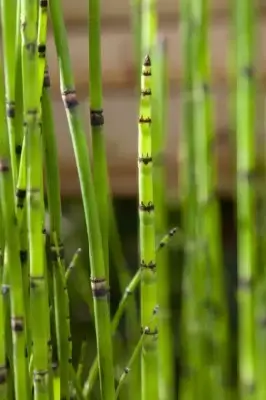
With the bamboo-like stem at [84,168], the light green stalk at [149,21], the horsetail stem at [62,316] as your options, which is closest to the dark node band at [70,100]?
the bamboo-like stem at [84,168]

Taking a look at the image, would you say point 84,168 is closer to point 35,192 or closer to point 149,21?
point 35,192

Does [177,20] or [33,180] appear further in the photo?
[177,20]

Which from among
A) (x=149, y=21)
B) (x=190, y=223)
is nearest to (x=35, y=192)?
(x=149, y=21)

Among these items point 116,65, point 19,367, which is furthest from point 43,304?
point 116,65

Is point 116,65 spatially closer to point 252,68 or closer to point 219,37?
point 219,37

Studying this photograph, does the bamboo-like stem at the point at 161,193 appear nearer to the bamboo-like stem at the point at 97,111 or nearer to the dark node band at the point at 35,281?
the bamboo-like stem at the point at 97,111

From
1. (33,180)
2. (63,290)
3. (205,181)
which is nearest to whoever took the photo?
(33,180)

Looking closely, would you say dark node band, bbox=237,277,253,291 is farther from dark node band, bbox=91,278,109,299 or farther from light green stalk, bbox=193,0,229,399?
dark node band, bbox=91,278,109,299

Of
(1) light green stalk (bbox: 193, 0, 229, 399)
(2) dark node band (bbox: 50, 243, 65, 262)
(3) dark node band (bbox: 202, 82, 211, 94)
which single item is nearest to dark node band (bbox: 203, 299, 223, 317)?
(1) light green stalk (bbox: 193, 0, 229, 399)
